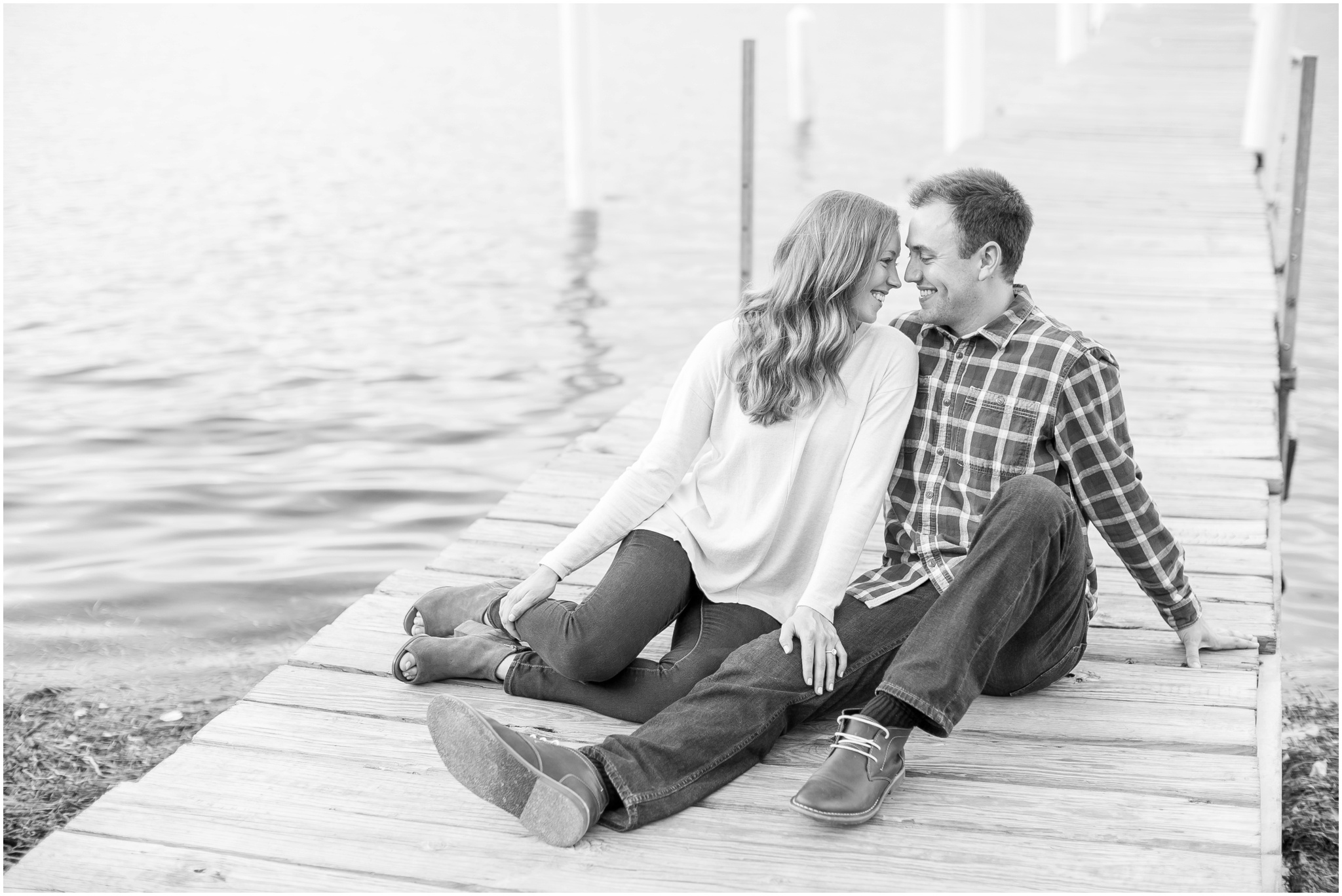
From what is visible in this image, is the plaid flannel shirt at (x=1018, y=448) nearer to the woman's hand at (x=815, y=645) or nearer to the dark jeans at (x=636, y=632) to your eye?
the woman's hand at (x=815, y=645)

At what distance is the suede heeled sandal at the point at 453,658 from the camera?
2.97 metres

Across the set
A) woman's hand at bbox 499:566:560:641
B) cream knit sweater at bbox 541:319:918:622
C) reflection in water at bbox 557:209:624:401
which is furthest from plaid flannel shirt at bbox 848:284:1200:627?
reflection in water at bbox 557:209:624:401

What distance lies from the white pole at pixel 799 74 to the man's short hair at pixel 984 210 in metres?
17.4

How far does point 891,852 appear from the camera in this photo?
7.76 feet

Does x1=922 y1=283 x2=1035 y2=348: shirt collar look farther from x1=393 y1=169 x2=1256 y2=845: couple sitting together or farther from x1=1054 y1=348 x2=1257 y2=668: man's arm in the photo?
x1=1054 y1=348 x2=1257 y2=668: man's arm

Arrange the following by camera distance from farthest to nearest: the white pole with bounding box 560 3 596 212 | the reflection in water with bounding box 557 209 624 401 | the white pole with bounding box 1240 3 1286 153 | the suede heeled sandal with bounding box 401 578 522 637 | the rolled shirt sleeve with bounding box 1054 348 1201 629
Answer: the white pole with bounding box 560 3 596 212
the white pole with bounding box 1240 3 1286 153
the reflection in water with bounding box 557 209 624 401
the suede heeled sandal with bounding box 401 578 522 637
the rolled shirt sleeve with bounding box 1054 348 1201 629

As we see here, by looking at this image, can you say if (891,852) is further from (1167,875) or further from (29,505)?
(29,505)

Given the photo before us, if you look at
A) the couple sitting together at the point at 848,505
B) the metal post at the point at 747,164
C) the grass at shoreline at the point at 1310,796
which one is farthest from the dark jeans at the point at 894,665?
the metal post at the point at 747,164

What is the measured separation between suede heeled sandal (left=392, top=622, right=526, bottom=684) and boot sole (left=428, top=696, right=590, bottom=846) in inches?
23.2

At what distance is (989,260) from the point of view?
9.13 ft

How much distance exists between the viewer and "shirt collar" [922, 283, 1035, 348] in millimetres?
2779

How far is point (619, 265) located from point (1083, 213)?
4.37 metres

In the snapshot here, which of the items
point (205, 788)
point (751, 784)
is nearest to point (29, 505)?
point (205, 788)

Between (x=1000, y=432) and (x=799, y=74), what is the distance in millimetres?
18060
